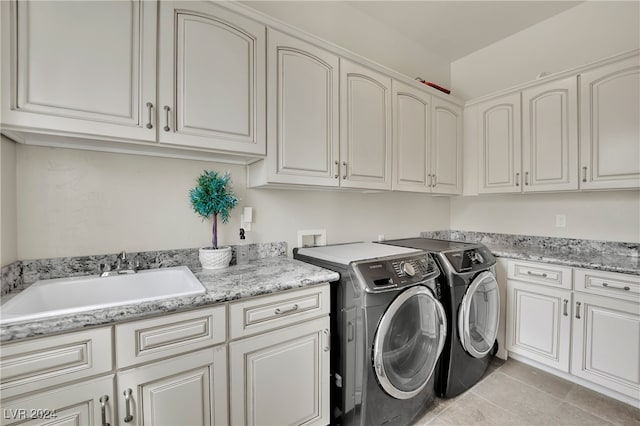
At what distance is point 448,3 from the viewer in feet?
7.71

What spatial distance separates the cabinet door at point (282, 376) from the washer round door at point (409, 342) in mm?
305

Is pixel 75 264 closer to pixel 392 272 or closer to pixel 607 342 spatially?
pixel 392 272

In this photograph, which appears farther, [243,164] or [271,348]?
[243,164]

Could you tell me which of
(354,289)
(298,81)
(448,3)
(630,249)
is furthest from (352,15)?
(630,249)

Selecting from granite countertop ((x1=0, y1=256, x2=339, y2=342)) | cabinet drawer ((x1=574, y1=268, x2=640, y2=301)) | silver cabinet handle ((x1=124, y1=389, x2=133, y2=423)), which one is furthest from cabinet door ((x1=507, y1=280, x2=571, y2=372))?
silver cabinet handle ((x1=124, y1=389, x2=133, y2=423))

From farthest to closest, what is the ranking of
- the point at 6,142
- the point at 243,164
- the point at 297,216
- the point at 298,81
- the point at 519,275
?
the point at 519,275 < the point at 297,216 < the point at 243,164 < the point at 298,81 < the point at 6,142

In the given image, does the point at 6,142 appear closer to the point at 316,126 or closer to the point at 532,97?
the point at 316,126

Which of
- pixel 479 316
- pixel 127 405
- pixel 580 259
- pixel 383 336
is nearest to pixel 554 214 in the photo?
pixel 580 259

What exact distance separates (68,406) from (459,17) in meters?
3.60

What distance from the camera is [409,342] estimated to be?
159 cm

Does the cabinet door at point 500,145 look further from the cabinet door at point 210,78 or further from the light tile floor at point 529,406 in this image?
the cabinet door at point 210,78

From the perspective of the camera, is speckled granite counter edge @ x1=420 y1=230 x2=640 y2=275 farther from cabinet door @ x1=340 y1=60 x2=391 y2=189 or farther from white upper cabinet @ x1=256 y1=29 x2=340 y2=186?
white upper cabinet @ x1=256 y1=29 x2=340 y2=186

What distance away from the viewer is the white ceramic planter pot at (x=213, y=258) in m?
1.53

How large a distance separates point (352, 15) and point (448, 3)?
827mm
